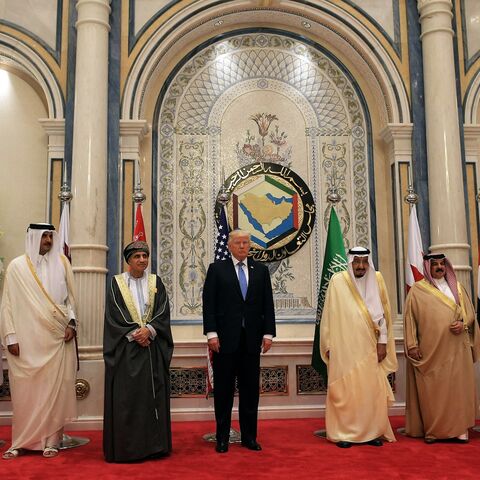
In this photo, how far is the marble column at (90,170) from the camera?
5.22 meters

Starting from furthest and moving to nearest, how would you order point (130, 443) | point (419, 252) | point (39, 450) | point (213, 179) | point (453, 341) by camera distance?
point (213, 179) → point (419, 252) → point (453, 341) → point (39, 450) → point (130, 443)

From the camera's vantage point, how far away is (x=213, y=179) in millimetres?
6188

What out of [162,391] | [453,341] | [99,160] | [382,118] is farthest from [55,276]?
[382,118]

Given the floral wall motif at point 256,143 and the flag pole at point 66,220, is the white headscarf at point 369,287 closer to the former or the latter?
the floral wall motif at point 256,143

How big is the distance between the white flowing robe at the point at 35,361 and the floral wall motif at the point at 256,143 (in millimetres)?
1887

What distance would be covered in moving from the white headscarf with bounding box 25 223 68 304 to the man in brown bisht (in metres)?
2.63

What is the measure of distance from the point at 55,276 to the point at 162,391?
3.83ft

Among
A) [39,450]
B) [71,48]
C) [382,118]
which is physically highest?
[71,48]

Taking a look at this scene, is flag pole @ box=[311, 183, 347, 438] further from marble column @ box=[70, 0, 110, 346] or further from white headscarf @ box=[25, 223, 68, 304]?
white headscarf @ box=[25, 223, 68, 304]

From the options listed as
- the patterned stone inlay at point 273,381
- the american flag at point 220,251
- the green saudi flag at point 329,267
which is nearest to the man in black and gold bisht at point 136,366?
the american flag at point 220,251

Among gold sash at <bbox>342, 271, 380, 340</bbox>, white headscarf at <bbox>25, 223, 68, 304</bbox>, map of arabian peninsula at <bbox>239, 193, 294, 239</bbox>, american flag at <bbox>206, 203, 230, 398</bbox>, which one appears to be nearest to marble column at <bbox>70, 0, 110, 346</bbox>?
white headscarf at <bbox>25, 223, 68, 304</bbox>

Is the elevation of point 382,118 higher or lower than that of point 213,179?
higher

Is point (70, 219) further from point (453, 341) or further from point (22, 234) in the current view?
point (453, 341)

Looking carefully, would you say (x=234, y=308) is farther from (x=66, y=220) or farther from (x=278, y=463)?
(x=66, y=220)
